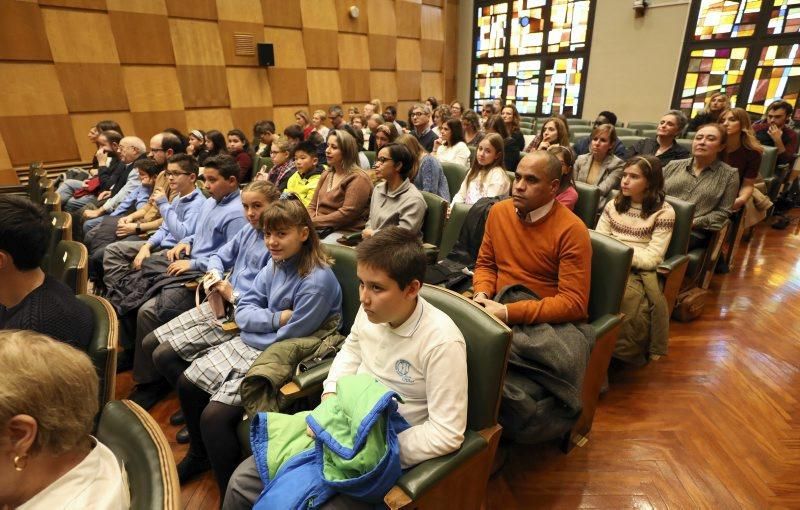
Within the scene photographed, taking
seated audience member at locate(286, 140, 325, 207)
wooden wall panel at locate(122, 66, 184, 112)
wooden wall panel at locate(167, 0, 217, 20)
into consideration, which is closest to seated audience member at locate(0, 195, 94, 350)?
seated audience member at locate(286, 140, 325, 207)

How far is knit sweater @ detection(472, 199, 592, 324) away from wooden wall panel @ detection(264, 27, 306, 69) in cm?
679

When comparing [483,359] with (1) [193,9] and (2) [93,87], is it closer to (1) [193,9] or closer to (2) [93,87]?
(2) [93,87]

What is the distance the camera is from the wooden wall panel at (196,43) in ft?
20.3

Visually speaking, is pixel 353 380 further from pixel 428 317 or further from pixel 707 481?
pixel 707 481

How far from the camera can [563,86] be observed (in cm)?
866

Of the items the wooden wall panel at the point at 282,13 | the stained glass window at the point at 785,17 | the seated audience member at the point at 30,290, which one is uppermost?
the wooden wall panel at the point at 282,13

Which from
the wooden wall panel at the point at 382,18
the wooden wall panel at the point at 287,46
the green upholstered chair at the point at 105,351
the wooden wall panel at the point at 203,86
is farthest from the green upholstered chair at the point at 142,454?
the wooden wall panel at the point at 382,18

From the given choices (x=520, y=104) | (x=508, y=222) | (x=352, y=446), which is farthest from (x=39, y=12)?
(x=520, y=104)

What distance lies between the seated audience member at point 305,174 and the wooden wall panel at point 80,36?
4136mm

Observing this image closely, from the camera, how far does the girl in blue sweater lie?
165 cm

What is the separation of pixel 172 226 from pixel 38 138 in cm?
409

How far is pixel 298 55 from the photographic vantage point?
757cm

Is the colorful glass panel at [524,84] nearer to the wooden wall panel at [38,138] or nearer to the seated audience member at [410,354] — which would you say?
the wooden wall panel at [38,138]

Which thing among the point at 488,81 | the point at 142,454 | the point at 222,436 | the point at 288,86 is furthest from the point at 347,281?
the point at 488,81
